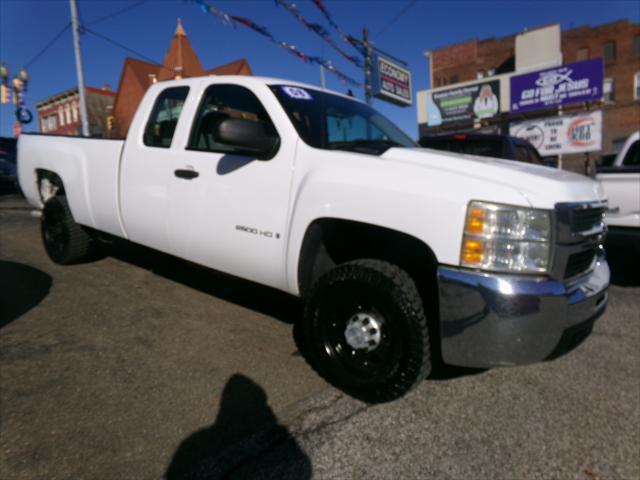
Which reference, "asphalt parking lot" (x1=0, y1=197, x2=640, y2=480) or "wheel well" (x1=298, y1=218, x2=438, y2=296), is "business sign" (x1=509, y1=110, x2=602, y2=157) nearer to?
"asphalt parking lot" (x1=0, y1=197, x2=640, y2=480)

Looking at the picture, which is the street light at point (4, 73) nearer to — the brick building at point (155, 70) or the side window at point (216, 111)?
the brick building at point (155, 70)

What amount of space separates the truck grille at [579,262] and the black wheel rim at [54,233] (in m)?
4.58

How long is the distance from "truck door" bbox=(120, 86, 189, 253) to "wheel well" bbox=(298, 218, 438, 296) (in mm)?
1345

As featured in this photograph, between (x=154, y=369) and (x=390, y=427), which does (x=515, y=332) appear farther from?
(x=154, y=369)

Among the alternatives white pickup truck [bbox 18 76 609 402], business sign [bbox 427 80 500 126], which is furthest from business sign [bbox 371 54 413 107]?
white pickup truck [bbox 18 76 609 402]

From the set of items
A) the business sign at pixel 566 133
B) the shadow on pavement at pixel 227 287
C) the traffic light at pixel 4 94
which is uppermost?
the traffic light at pixel 4 94

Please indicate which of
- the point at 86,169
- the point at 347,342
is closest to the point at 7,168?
the point at 86,169

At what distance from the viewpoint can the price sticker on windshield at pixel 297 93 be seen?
10.7 ft

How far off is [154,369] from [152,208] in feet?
4.61

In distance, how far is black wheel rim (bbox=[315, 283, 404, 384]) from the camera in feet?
8.16

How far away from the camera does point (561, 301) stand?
2207mm

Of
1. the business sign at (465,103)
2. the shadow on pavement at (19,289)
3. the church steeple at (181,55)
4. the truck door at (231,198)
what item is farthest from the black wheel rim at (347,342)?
the church steeple at (181,55)

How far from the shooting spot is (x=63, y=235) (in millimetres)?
4805

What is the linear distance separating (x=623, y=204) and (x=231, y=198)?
158 inches
